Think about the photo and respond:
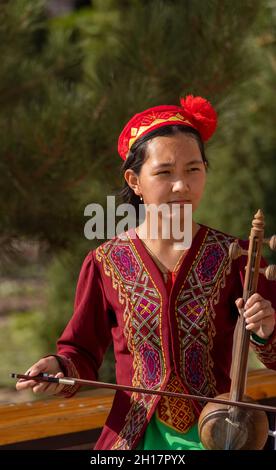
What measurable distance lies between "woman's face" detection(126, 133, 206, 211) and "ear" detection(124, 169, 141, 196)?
→ 70 millimetres

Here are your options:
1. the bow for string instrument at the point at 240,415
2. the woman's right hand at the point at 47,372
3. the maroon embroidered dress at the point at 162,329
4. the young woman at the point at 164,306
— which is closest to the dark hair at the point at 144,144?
the young woman at the point at 164,306

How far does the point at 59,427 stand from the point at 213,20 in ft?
Result: 7.14

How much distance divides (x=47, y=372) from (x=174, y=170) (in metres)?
0.47

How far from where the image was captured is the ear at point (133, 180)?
1903 millimetres

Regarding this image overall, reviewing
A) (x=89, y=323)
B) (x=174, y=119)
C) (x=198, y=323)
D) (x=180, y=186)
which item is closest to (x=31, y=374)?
(x=89, y=323)

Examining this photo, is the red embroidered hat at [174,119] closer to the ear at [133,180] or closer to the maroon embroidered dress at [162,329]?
the ear at [133,180]

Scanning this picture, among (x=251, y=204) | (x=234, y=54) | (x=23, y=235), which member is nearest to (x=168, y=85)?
(x=234, y=54)

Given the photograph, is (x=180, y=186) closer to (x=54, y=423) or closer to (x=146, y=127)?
(x=146, y=127)

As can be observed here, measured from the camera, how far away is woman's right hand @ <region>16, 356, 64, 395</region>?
1.71 m

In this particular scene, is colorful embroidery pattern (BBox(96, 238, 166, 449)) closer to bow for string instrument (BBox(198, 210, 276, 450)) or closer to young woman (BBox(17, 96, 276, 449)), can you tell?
young woman (BBox(17, 96, 276, 449))

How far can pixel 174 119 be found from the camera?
1859mm

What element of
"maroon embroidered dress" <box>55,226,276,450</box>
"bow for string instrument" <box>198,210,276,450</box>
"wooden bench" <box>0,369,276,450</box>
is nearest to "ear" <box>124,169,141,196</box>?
"maroon embroidered dress" <box>55,226,276,450</box>

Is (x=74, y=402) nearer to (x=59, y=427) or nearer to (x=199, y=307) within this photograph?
(x=59, y=427)

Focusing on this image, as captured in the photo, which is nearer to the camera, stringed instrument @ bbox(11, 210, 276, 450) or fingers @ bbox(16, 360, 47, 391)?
stringed instrument @ bbox(11, 210, 276, 450)
